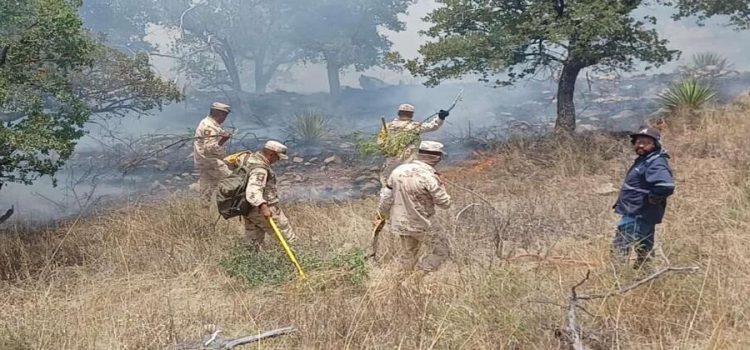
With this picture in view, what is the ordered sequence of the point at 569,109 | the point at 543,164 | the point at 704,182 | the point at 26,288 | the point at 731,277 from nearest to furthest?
the point at 731,277, the point at 26,288, the point at 704,182, the point at 543,164, the point at 569,109

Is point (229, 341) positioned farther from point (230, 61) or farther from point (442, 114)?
point (230, 61)

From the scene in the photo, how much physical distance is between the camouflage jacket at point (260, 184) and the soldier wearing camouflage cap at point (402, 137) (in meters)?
1.62

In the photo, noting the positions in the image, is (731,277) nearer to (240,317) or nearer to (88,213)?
(240,317)

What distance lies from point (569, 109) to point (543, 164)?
1543mm

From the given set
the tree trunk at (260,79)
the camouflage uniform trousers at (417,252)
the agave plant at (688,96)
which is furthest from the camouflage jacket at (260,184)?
the tree trunk at (260,79)

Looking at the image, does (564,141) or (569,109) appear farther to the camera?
(569,109)

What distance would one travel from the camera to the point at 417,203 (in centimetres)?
483

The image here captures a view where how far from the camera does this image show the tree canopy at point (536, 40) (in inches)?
340

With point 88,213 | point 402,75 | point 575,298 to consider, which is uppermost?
point 402,75

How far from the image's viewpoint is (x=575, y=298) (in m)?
3.10

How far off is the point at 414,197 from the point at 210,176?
318 centimetres

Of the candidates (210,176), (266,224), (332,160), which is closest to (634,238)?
(266,224)

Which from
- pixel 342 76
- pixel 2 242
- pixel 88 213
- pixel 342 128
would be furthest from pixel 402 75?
pixel 2 242

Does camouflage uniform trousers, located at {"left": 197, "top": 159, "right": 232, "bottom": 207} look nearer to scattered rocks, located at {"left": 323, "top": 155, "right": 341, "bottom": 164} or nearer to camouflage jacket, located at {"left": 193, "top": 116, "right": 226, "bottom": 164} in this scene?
camouflage jacket, located at {"left": 193, "top": 116, "right": 226, "bottom": 164}
